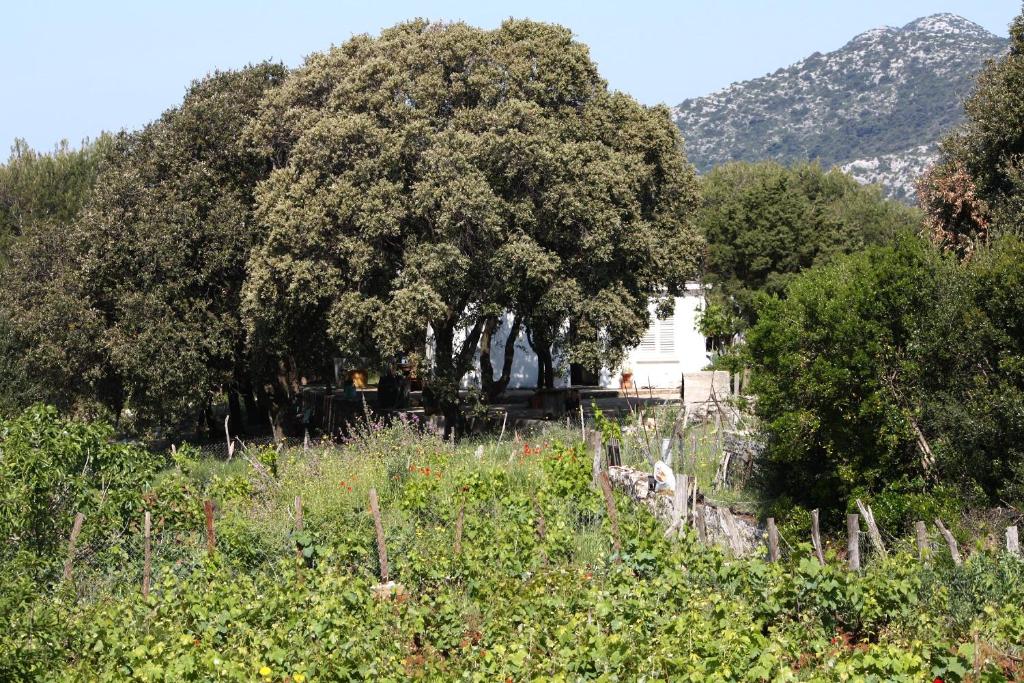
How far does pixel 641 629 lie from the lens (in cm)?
973

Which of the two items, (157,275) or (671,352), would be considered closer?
(157,275)

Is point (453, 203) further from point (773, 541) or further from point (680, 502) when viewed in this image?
point (773, 541)

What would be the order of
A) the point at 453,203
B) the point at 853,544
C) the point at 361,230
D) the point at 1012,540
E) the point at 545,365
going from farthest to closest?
1. the point at 545,365
2. the point at 361,230
3. the point at 453,203
4. the point at 853,544
5. the point at 1012,540

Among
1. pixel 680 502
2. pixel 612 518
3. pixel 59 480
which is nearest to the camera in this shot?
pixel 59 480

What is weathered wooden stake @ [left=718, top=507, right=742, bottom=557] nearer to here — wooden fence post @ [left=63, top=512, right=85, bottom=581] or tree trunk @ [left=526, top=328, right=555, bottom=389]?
wooden fence post @ [left=63, top=512, right=85, bottom=581]

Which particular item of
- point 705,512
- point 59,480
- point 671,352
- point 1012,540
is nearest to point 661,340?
point 671,352

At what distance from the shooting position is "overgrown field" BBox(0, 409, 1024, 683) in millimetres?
8977

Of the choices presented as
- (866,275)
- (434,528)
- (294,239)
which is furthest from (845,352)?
(294,239)

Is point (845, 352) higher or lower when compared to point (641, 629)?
higher

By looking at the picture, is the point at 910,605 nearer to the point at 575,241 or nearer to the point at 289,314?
the point at 575,241

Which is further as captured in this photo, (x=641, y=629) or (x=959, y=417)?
(x=959, y=417)

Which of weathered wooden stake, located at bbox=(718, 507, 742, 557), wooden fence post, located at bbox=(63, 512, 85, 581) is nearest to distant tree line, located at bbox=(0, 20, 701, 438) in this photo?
weathered wooden stake, located at bbox=(718, 507, 742, 557)

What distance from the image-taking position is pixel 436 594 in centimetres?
1211

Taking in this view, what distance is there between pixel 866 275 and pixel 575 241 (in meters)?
8.67
